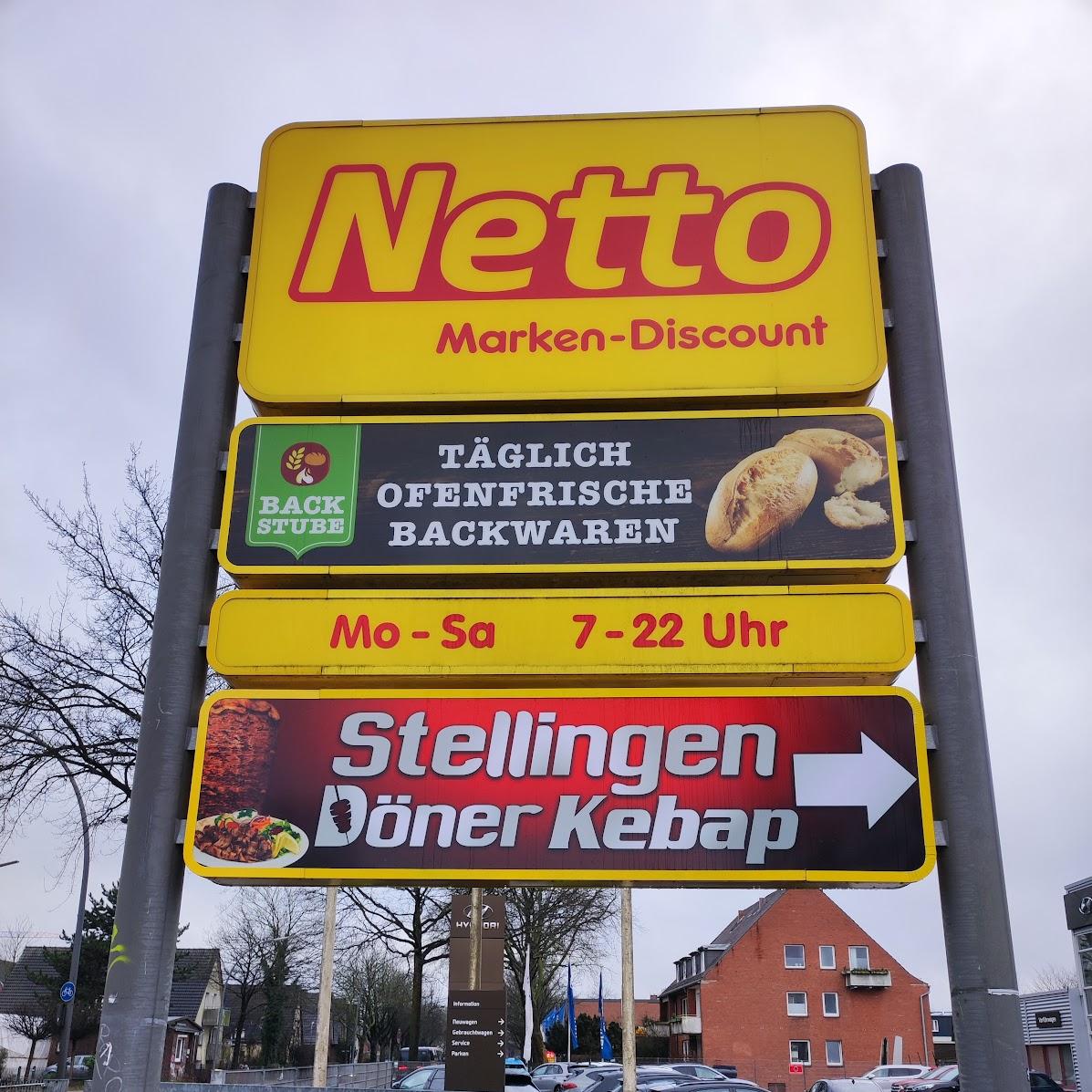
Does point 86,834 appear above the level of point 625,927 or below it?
above

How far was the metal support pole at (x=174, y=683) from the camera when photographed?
23.1 feet

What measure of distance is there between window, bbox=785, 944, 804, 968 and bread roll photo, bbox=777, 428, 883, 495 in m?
53.8

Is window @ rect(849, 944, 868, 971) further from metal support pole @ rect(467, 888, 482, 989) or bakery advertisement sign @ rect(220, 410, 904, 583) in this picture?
bakery advertisement sign @ rect(220, 410, 904, 583)

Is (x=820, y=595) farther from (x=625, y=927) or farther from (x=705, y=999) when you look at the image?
(x=705, y=999)

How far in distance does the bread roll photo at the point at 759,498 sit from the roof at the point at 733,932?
164ft

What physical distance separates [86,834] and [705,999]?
40.8 metres

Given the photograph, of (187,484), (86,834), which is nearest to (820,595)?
(187,484)

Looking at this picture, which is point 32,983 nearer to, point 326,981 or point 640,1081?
point 640,1081

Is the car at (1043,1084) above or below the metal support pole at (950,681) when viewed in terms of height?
below

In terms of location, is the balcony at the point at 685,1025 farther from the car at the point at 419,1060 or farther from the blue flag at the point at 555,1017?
the car at the point at 419,1060

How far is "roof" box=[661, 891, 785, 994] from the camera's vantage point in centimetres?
5709

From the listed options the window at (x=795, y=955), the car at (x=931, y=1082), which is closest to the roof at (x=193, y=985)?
the window at (x=795, y=955)

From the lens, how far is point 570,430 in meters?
8.17

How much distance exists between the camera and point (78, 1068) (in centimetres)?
4128
